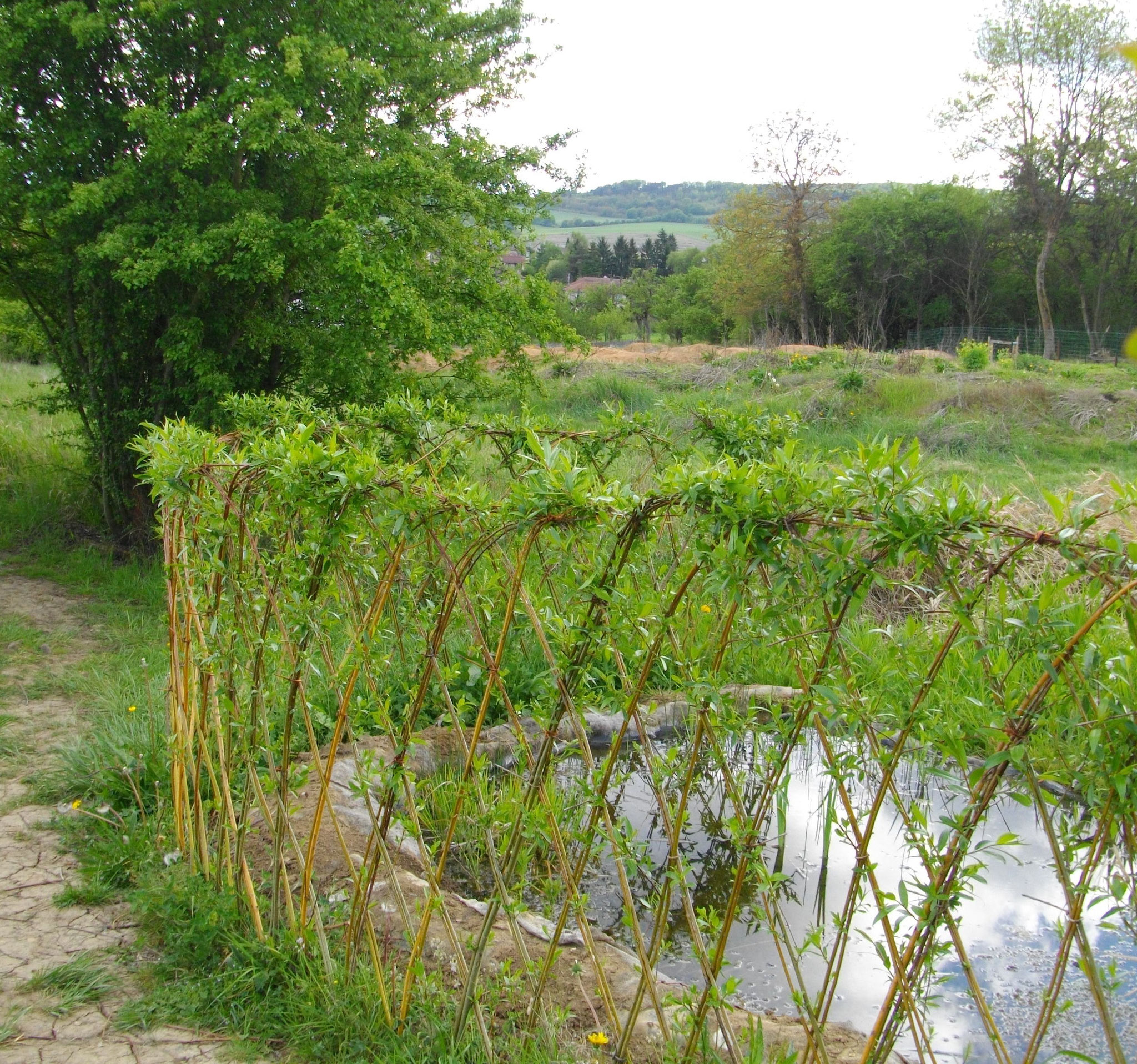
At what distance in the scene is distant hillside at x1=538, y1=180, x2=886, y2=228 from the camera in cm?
10769

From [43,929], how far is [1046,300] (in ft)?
131

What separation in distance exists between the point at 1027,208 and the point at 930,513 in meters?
42.6

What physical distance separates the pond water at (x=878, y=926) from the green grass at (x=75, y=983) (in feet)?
5.21

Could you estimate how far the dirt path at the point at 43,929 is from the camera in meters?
2.57

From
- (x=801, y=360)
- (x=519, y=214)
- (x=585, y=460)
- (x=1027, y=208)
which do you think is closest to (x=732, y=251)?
(x=1027, y=208)

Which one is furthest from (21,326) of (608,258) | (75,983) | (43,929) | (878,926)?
(608,258)

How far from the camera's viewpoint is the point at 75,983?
9.23ft

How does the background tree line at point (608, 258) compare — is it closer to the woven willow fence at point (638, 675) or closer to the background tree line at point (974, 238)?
the background tree line at point (974, 238)

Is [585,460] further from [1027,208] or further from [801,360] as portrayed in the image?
[1027,208]

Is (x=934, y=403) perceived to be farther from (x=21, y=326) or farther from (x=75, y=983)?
(x=75, y=983)

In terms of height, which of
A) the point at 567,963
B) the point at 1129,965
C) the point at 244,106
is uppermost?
the point at 244,106

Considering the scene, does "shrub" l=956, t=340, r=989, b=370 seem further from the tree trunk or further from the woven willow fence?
the woven willow fence

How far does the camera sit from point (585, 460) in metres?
4.51

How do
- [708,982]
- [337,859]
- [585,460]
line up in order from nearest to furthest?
[708,982], [337,859], [585,460]
